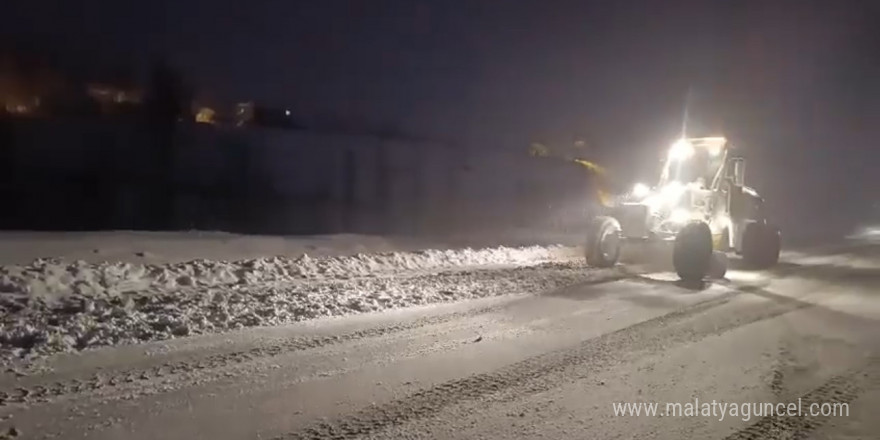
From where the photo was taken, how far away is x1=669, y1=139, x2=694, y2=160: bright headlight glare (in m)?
20.6

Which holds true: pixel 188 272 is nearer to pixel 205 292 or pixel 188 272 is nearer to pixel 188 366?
pixel 205 292

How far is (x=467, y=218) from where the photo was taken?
1538 inches

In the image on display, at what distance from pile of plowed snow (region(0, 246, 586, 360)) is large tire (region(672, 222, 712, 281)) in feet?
7.49

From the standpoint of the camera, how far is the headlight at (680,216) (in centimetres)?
1969

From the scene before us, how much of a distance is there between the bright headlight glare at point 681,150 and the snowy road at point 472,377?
8.69 meters

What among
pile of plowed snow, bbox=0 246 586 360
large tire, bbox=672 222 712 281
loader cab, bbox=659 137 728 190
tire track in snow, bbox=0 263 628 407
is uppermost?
loader cab, bbox=659 137 728 190

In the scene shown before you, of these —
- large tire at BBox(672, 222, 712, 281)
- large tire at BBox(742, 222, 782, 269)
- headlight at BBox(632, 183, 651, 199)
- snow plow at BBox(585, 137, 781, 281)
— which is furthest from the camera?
headlight at BBox(632, 183, 651, 199)

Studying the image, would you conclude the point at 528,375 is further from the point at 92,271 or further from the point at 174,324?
the point at 92,271

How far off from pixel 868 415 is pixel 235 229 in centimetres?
2621

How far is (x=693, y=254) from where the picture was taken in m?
16.2

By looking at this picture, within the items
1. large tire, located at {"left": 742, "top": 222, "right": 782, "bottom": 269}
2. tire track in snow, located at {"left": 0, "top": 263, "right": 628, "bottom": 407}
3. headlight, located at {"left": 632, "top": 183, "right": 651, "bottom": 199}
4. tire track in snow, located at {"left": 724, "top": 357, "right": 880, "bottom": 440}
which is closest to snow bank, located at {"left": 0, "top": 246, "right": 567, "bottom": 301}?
headlight, located at {"left": 632, "top": 183, "right": 651, "bottom": 199}

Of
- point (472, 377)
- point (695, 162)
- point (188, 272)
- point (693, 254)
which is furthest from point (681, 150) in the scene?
point (472, 377)

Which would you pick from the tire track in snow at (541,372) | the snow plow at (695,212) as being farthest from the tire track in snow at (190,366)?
the snow plow at (695,212)

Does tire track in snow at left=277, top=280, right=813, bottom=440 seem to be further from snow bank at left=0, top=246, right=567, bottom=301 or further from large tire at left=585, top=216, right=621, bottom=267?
snow bank at left=0, top=246, right=567, bottom=301
